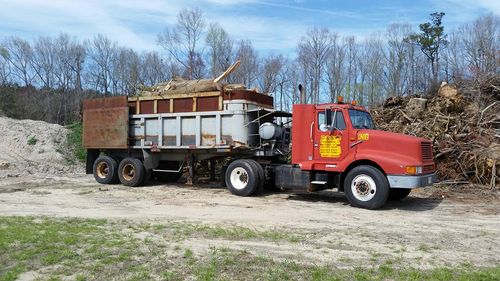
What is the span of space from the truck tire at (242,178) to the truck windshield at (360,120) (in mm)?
3067

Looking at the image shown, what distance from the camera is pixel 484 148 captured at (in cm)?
1457

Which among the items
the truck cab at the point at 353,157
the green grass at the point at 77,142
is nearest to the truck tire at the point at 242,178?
the truck cab at the point at 353,157

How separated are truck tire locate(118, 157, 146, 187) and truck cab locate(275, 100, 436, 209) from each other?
17.0ft

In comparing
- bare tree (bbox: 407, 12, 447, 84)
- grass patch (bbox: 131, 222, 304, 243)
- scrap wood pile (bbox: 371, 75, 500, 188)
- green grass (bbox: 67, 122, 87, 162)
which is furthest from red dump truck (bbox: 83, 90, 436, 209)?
bare tree (bbox: 407, 12, 447, 84)

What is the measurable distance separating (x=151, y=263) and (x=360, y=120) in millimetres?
7599

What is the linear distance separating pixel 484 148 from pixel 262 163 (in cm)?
671

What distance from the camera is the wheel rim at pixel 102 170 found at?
17.1 meters

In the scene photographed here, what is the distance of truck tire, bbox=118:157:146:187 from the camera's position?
16.0 m

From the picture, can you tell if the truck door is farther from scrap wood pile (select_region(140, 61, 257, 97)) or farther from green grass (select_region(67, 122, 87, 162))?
green grass (select_region(67, 122, 87, 162))

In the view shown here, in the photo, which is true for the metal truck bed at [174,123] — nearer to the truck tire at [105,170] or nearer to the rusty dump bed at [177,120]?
the rusty dump bed at [177,120]

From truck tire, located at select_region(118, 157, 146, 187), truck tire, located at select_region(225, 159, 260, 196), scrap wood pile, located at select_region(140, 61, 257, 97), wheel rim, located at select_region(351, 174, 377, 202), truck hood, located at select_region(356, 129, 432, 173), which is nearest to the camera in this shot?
truck hood, located at select_region(356, 129, 432, 173)

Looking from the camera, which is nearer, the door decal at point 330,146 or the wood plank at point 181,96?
the door decal at point 330,146

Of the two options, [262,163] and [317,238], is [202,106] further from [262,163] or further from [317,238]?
[317,238]

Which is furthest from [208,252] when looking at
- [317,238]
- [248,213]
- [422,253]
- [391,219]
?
[391,219]
